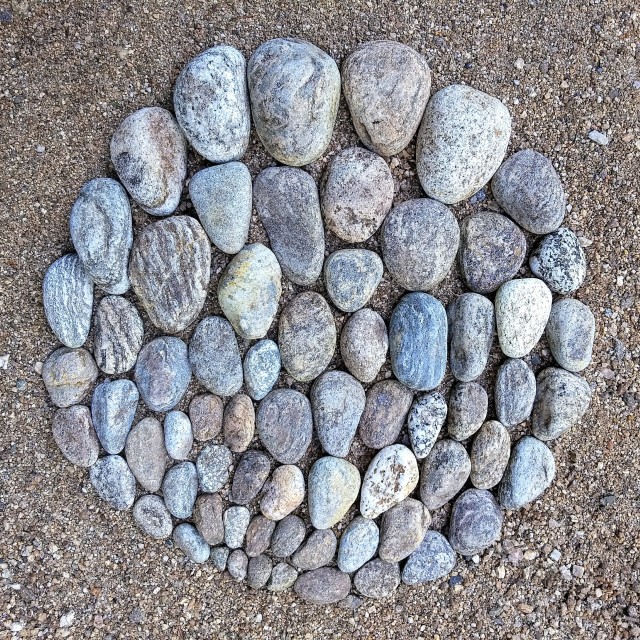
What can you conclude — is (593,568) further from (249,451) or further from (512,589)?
(249,451)

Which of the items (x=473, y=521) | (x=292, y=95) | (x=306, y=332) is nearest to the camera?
(x=292, y=95)

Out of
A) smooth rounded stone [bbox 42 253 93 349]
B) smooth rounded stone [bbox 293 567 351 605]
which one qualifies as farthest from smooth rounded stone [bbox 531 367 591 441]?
smooth rounded stone [bbox 42 253 93 349]

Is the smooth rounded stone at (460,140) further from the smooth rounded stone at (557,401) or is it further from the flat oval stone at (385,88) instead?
the smooth rounded stone at (557,401)

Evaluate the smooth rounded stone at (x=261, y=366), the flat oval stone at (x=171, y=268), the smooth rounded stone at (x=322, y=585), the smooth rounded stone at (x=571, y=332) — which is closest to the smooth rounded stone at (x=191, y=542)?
the smooth rounded stone at (x=322, y=585)

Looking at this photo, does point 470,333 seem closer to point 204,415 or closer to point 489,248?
point 489,248

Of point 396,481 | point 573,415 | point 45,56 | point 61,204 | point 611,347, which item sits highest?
point 45,56

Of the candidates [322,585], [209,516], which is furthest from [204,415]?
[322,585]

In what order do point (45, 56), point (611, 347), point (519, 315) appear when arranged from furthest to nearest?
1. point (611, 347)
2. point (519, 315)
3. point (45, 56)

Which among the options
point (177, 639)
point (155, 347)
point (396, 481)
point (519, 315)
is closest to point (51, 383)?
point (155, 347)
